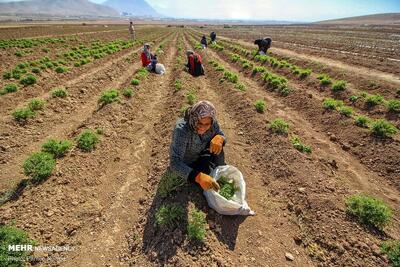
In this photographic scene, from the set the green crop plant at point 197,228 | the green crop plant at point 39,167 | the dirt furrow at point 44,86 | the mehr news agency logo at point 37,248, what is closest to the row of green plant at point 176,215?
the green crop plant at point 197,228

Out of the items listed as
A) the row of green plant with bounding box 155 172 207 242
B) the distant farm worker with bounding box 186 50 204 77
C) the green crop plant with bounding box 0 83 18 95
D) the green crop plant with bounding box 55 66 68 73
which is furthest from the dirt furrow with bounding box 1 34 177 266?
the distant farm worker with bounding box 186 50 204 77

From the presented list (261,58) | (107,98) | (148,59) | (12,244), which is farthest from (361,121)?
(261,58)

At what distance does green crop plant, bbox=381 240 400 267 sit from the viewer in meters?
3.65

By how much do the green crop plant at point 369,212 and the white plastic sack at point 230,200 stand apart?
74.6 inches

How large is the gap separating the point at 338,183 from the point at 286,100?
6071 millimetres

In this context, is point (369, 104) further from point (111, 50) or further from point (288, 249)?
point (111, 50)

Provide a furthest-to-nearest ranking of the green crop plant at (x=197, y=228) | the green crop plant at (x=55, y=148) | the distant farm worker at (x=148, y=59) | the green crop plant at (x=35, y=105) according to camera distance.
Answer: the distant farm worker at (x=148, y=59)
the green crop plant at (x=35, y=105)
the green crop plant at (x=55, y=148)
the green crop plant at (x=197, y=228)

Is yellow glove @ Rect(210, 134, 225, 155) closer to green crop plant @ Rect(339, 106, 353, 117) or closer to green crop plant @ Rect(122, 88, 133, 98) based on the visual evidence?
green crop plant @ Rect(339, 106, 353, 117)

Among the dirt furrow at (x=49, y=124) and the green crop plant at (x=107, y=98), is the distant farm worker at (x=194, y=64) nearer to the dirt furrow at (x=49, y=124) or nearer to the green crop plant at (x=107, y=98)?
the dirt furrow at (x=49, y=124)

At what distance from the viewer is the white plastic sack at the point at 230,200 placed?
4.18 meters

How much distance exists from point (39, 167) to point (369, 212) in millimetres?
6769

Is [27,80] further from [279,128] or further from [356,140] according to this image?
[356,140]

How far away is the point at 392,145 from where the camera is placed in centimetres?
679

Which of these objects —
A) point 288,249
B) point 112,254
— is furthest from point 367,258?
point 112,254
